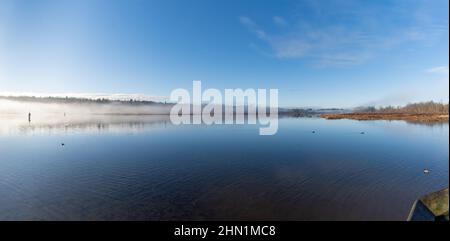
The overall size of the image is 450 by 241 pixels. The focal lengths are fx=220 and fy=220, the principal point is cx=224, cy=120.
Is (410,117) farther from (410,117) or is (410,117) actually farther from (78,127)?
(78,127)

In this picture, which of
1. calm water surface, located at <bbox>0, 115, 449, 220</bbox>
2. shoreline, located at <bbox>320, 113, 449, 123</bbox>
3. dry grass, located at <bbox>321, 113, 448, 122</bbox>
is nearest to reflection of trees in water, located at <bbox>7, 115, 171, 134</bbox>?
calm water surface, located at <bbox>0, 115, 449, 220</bbox>

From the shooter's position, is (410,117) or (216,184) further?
(410,117)

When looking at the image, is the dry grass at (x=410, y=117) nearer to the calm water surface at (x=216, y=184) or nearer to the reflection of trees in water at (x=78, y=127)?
the calm water surface at (x=216, y=184)

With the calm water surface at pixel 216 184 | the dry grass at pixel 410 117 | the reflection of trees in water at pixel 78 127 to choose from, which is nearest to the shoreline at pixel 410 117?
the dry grass at pixel 410 117

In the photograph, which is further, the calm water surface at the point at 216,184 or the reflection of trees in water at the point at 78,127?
the reflection of trees in water at the point at 78,127

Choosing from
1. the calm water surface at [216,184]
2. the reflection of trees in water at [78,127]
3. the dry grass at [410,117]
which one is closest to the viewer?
the calm water surface at [216,184]

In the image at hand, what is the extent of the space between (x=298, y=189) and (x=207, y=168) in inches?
259

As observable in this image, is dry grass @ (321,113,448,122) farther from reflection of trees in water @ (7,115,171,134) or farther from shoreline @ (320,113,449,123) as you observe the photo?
reflection of trees in water @ (7,115,171,134)

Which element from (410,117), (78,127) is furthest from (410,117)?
(78,127)

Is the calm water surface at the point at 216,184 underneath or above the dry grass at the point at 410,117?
underneath

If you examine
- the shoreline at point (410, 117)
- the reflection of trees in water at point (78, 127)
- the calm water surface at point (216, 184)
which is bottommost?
the calm water surface at point (216, 184)

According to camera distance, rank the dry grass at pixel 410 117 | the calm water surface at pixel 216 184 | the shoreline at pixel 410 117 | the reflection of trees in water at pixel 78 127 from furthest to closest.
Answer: the dry grass at pixel 410 117 < the shoreline at pixel 410 117 < the reflection of trees in water at pixel 78 127 < the calm water surface at pixel 216 184

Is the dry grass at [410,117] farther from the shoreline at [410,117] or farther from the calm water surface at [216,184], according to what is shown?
the calm water surface at [216,184]
